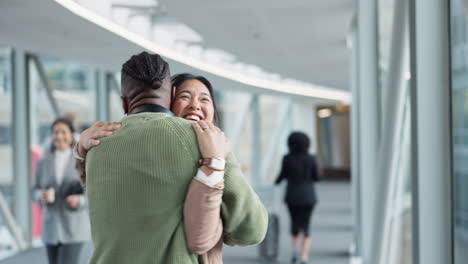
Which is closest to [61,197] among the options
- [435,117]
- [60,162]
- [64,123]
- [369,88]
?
[60,162]

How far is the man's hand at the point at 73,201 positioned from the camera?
3.64 meters

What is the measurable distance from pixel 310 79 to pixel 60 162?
37.8 feet

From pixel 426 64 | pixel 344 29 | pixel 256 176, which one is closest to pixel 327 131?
pixel 256 176

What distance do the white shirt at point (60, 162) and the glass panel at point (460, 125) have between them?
2.47 metres

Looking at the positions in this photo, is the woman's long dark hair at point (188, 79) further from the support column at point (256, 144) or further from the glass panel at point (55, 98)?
the support column at point (256, 144)

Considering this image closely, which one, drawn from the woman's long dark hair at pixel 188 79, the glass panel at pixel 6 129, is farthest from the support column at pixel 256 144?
the woman's long dark hair at pixel 188 79

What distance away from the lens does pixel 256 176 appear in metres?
16.5

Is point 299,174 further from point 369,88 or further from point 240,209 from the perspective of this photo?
point 240,209

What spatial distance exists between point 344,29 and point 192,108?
21.3ft

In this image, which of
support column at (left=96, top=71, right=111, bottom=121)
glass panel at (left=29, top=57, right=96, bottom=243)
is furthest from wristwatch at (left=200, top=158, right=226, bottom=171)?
support column at (left=96, top=71, right=111, bottom=121)

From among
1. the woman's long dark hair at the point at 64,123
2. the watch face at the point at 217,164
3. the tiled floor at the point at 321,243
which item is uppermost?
the woman's long dark hair at the point at 64,123

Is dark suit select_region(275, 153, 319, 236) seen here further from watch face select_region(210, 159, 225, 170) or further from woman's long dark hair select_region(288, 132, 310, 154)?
watch face select_region(210, 159, 225, 170)

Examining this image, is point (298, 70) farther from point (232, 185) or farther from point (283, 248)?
point (232, 185)

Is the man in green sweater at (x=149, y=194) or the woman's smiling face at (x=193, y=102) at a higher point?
the woman's smiling face at (x=193, y=102)
